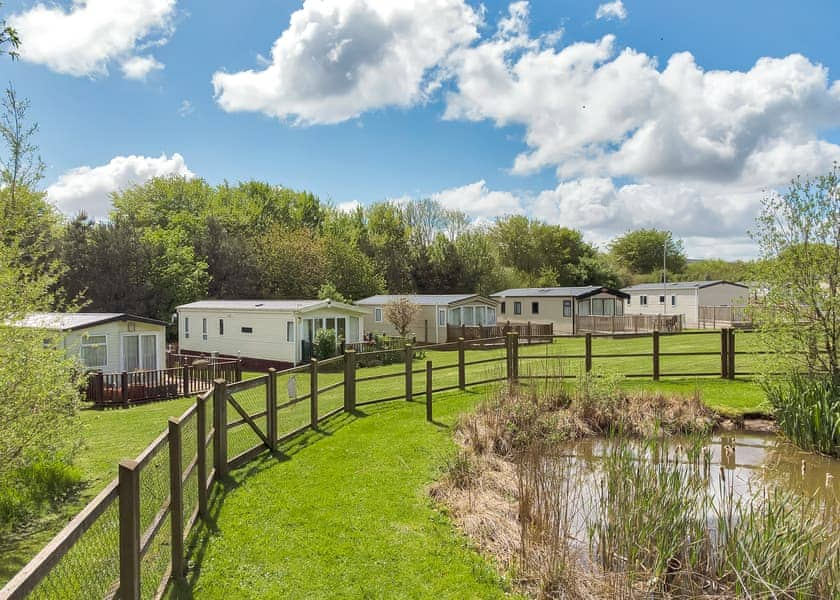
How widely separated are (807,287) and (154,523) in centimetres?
1068

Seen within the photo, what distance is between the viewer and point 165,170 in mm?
46844

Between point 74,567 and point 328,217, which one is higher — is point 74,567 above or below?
below

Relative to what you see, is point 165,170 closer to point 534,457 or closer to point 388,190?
point 388,190

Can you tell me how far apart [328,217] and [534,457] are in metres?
46.7

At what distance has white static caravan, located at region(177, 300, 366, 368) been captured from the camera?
2231cm

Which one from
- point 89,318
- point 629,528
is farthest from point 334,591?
point 89,318

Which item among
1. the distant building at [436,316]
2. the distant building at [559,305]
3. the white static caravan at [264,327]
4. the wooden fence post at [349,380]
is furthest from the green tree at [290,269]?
the wooden fence post at [349,380]

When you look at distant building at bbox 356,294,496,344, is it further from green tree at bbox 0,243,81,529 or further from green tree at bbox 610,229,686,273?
green tree at bbox 610,229,686,273

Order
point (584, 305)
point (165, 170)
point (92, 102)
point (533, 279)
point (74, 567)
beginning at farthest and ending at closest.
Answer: point (533, 279)
point (165, 170)
point (584, 305)
point (92, 102)
point (74, 567)

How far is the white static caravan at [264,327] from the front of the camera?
22.3 meters

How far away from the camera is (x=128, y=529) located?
10.1ft

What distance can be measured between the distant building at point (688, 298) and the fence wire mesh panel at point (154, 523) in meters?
37.1

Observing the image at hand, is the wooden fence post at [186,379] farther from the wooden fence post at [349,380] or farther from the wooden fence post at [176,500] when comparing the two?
the wooden fence post at [176,500]

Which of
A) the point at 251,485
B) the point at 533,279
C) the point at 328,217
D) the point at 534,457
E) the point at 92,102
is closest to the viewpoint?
the point at 534,457
